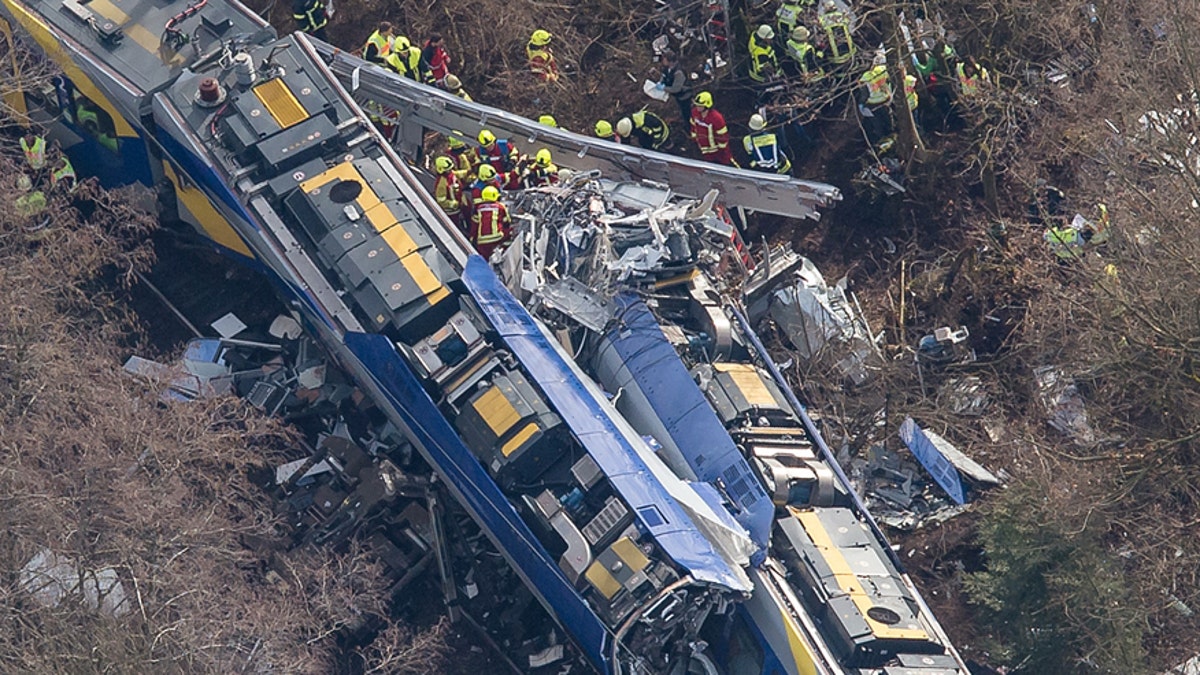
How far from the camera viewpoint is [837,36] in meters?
28.5

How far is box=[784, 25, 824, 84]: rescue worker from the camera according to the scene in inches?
1113

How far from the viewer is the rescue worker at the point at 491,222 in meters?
26.3

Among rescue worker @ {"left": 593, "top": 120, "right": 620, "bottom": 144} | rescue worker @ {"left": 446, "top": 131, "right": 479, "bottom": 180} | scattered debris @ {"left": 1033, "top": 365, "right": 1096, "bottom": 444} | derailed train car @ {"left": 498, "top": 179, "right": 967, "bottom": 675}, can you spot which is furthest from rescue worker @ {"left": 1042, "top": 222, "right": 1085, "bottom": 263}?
rescue worker @ {"left": 446, "top": 131, "right": 479, "bottom": 180}

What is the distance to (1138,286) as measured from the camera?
24328 mm

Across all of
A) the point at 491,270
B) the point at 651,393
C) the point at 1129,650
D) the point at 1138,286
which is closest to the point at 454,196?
the point at 491,270

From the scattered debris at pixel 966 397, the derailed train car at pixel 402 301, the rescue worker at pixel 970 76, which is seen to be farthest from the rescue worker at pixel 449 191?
the rescue worker at pixel 970 76

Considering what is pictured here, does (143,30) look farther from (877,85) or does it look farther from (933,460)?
(933,460)

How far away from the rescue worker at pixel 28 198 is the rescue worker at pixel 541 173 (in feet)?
23.7

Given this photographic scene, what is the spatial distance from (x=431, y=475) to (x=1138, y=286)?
1041 cm

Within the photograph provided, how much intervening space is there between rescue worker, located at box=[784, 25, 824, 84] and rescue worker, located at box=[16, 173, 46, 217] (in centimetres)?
1202

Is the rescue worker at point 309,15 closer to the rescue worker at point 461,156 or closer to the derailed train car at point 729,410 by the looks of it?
the rescue worker at point 461,156

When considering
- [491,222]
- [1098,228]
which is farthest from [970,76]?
[491,222]

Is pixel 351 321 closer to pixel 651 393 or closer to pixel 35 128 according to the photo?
pixel 651 393

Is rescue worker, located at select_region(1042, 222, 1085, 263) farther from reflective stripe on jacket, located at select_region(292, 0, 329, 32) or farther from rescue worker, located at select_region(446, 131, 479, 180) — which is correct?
reflective stripe on jacket, located at select_region(292, 0, 329, 32)
